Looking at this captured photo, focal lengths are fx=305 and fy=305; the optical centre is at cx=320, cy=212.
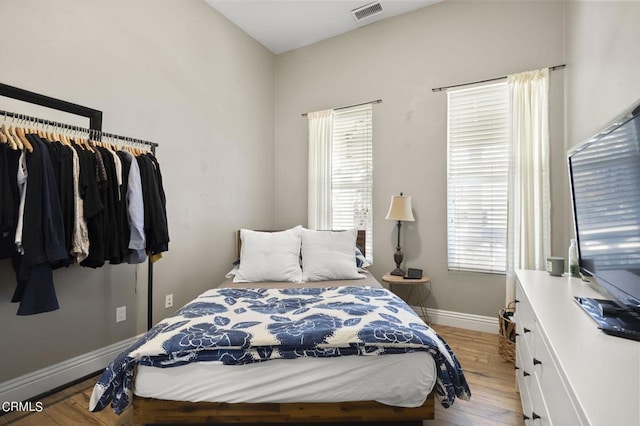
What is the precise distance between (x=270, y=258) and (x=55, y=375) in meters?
1.61

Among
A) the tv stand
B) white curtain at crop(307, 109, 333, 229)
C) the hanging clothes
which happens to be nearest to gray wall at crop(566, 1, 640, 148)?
the tv stand

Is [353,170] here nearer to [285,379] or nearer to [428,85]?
[428,85]

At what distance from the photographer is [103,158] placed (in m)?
1.90

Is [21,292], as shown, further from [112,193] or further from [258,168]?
[258,168]

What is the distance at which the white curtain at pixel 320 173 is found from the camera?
364 cm

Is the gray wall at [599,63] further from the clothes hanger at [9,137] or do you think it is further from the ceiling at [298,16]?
the clothes hanger at [9,137]

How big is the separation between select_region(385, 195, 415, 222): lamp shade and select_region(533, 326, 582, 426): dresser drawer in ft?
5.85

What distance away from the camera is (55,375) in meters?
1.95

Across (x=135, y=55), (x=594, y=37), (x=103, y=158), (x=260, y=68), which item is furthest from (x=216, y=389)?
(x=260, y=68)

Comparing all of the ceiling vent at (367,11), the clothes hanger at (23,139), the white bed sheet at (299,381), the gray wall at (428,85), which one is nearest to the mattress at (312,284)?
the gray wall at (428,85)

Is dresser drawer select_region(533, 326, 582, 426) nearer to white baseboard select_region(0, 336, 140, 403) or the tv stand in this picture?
the tv stand

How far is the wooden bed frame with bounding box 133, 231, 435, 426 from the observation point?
4.83ft

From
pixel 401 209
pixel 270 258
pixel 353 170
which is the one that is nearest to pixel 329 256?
pixel 270 258

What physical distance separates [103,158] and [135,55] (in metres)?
1.04
